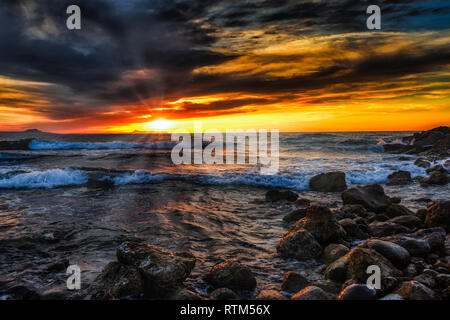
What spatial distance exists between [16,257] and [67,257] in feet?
3.03

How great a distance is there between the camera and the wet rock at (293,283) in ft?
11.7

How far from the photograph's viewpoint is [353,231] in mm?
5711

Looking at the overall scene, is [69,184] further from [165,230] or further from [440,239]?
[440,239]

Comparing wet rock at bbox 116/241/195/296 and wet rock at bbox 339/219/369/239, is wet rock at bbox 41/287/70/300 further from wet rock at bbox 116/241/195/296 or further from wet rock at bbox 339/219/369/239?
wet rock at bbox 339/219/369/239

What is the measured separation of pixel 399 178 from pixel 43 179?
17043 millimetres

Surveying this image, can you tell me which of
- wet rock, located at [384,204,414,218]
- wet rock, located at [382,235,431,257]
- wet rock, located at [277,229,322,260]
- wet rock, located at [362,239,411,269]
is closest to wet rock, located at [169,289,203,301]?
wet rock, located at [277,229,322,260]

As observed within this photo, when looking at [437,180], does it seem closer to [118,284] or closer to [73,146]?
[118,284]

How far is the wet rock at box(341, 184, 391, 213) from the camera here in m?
7.57

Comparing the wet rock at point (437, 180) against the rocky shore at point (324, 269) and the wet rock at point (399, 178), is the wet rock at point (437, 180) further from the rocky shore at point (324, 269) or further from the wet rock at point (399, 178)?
the rocky shore at point (324, 269)

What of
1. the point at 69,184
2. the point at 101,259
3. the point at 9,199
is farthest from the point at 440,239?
the point at 69,184

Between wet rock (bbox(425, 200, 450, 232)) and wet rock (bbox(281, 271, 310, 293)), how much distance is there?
393 centimetres

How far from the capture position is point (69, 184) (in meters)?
11.9

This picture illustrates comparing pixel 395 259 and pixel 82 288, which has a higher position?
pixel 395 259

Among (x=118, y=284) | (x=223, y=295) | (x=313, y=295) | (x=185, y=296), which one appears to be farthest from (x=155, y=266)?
(x=313, y=295)
